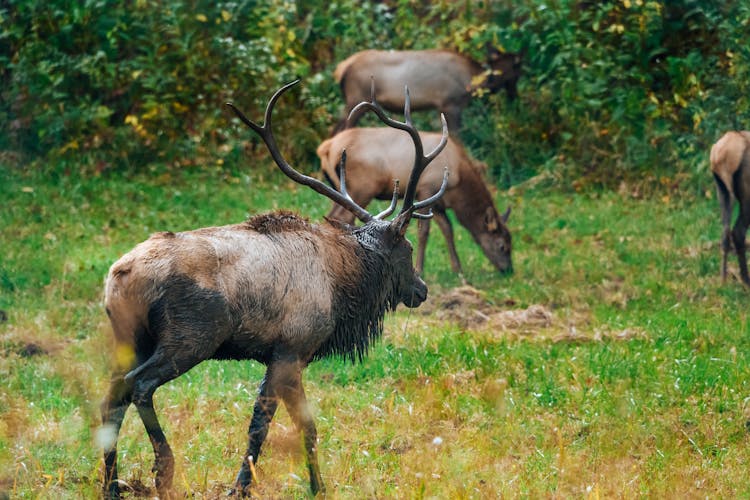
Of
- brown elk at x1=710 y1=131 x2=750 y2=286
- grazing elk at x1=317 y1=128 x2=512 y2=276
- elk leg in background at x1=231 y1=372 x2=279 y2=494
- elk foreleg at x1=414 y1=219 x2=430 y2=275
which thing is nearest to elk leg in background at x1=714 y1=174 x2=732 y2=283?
brown elk at x1=710 y1=131 x2=750 y2=286

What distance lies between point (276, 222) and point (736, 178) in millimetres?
6563

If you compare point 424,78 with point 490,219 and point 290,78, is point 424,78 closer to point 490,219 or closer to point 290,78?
point 290,78

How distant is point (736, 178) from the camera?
1140 cm

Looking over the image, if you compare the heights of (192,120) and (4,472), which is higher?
(4,472)

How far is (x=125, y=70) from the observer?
16531mm

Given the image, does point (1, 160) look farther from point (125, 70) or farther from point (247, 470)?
point (247, 470)

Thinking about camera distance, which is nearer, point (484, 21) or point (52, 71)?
point (52, 71)

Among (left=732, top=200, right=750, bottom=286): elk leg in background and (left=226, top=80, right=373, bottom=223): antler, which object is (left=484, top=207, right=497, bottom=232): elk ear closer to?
(left=732, top=200, right=750, bottom=286): elk leg in background

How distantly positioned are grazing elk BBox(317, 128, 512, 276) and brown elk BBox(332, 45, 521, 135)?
11.9ft

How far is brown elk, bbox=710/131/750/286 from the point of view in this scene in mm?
11289

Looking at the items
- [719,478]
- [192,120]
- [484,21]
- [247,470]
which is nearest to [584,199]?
[484,21]

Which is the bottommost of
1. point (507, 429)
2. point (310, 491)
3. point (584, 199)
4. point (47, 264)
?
point (584, 199)

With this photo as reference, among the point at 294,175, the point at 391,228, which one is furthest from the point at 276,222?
the point at 391,228

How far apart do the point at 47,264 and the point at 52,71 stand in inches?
235
